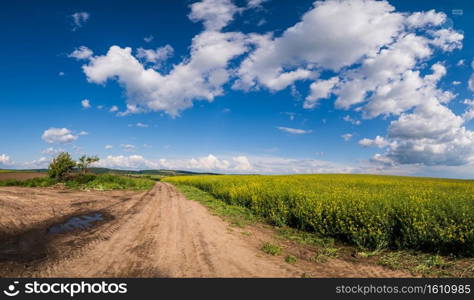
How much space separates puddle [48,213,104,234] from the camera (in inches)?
337

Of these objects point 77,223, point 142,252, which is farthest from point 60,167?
point 142,252

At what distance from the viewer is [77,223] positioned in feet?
31.7

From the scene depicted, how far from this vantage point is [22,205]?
11422 millimetres

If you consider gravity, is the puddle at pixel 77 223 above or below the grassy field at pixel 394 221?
below

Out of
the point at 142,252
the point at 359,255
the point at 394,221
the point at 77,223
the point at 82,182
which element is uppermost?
the point at 394,221

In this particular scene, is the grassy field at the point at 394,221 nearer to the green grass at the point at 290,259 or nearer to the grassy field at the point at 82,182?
the green grass at the point at 290,259

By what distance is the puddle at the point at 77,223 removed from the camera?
337 inches

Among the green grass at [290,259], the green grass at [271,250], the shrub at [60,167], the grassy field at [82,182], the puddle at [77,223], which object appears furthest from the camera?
the shrub at [60,167]

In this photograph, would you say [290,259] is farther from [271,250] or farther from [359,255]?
[359,255]

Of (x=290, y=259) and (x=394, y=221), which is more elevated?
(x=394, y=221)

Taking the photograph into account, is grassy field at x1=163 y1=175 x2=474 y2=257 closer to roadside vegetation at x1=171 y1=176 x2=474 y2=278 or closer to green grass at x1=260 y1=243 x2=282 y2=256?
roadside vegetation at x1=171 y1=176 x2=474 y2=278

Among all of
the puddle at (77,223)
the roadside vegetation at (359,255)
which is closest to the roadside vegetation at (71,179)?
the puddle at (77,223)

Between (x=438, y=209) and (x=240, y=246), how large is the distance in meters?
5.69

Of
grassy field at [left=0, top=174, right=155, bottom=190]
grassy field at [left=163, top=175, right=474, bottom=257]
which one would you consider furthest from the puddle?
grassy field at [left=0, top=174, right=155, bottom=190]
